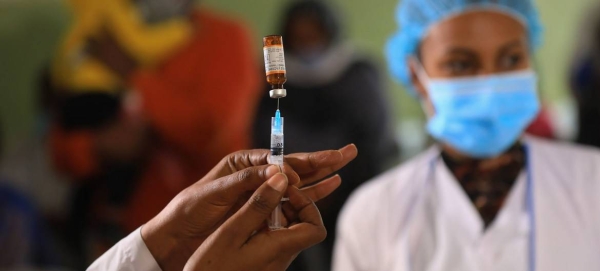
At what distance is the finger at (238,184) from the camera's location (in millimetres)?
895

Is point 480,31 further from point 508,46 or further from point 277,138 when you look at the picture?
point 277,138

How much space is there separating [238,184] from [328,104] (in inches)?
67.7

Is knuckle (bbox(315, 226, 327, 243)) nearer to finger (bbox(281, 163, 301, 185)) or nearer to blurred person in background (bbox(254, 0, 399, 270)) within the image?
finger (bbox(281, 163, 301, 185))

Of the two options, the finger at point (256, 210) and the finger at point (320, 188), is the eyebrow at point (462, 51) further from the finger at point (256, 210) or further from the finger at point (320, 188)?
the finger at point (256, 210)

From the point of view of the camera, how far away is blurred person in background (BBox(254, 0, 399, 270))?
253cm

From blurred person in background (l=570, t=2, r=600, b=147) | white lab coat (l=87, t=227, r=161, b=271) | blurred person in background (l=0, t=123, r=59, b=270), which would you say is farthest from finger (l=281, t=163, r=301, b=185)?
blurred person in background (l=570, t=2, r=600, b=147)

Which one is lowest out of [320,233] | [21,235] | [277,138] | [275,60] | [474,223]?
[21,235]

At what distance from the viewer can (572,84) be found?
9.62 ft

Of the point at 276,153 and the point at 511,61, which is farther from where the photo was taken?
the point at 511,61

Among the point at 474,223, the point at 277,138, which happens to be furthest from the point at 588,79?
the point at 277,138

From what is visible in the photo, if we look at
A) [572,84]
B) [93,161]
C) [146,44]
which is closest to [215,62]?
[146,44]

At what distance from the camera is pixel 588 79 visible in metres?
2.82

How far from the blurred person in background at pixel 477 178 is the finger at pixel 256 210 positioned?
1.74 feet

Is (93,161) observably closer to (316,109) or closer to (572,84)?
(316,109)
